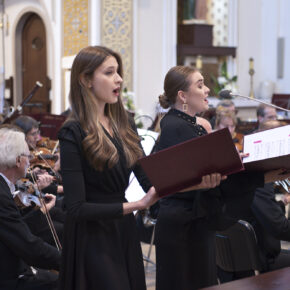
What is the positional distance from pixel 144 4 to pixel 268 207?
21.7 ft

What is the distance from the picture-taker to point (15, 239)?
2.69 meters

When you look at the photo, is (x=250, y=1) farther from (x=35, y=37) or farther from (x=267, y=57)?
(x=35, y=37)

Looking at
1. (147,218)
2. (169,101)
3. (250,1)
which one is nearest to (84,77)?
(169,101)

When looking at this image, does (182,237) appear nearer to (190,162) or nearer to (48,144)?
(190,162)

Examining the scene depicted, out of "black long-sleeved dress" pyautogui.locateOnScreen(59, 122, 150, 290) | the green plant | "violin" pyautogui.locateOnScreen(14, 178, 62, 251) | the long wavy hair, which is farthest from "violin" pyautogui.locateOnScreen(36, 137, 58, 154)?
the green plant

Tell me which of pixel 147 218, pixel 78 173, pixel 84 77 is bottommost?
pixel 147 218

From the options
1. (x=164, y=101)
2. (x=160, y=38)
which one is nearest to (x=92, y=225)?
(x=164, y=101)

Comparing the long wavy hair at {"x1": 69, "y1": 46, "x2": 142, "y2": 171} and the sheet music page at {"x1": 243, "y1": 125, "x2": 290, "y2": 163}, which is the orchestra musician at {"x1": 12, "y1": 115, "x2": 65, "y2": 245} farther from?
the sheet music page at {"x1": 243, "y1": 125, "x2": 290, "y2": 163}

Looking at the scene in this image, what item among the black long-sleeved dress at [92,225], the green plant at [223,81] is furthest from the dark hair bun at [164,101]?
the green plant at [223,81]

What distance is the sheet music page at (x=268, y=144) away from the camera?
2.26 metres

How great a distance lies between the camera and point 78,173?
A: 6.98 feet

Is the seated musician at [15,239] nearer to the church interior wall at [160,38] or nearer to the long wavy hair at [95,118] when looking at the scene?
→ the long wavy hair at [95,118]

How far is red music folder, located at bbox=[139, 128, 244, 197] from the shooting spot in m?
2.03

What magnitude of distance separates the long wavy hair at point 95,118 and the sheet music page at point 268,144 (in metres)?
0.45
